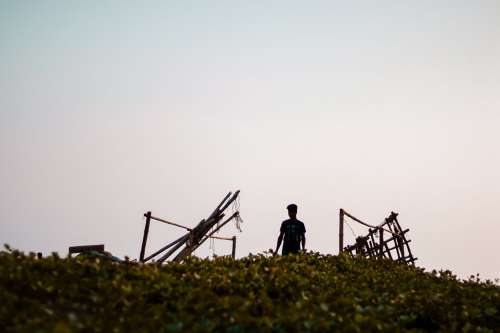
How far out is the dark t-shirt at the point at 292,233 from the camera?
15.2 metres

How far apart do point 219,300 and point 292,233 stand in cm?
694

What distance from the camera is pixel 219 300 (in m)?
8.52

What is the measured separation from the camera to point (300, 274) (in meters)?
12.2

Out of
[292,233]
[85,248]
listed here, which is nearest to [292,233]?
[292,233]

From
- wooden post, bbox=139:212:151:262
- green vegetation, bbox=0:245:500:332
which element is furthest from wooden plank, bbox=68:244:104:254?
green vegetation, bbox=0:245:500:332

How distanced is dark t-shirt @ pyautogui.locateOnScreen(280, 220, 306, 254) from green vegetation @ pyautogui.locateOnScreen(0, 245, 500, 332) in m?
2.22

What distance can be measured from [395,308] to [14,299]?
6564 millimetres

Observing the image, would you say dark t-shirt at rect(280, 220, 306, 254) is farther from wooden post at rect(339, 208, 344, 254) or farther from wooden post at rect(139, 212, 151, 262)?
wooden post at rect(139, 212, 151, 262)

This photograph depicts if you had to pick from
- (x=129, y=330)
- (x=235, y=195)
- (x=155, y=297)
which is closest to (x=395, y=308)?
(x=155, y=297)

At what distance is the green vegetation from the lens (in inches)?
298

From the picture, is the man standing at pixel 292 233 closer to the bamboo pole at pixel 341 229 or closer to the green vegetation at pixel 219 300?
the green vegetation at pixel 219 300

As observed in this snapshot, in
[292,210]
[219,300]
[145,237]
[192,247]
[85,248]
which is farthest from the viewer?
[192,247]

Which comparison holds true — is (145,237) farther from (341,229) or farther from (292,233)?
(341,229)

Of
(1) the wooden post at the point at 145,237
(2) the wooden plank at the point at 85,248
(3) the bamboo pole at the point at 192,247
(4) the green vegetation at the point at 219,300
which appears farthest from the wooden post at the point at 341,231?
(2) the wooden plank at the point at 85,248
